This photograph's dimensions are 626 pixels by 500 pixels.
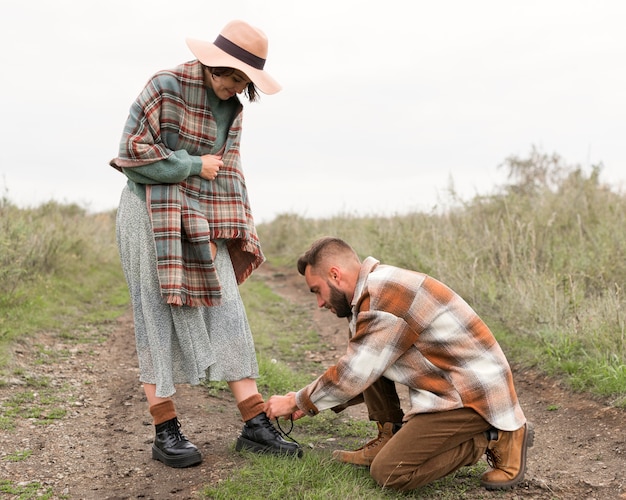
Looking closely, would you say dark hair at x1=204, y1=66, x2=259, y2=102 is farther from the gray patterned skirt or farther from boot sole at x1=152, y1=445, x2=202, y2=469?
boot sole at x1=152, y1=445, x2=202, y2=469

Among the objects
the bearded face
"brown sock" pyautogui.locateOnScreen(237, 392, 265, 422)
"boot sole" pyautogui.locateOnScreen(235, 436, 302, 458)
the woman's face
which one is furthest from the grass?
the woman's face

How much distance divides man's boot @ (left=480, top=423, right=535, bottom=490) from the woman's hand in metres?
1.82

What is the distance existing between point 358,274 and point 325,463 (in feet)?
3.04

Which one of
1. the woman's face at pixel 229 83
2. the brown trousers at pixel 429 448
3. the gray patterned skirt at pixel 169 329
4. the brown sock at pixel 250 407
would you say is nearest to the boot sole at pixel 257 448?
the brown sock at pixel 250 407

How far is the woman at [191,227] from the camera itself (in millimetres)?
3262

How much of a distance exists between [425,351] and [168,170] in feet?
4.75

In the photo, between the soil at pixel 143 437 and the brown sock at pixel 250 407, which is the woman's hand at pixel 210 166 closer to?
the brown sock at pixel 250 407

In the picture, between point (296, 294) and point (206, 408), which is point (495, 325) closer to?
point (206, 408)

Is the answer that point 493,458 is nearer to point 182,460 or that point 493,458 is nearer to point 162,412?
point 182,460

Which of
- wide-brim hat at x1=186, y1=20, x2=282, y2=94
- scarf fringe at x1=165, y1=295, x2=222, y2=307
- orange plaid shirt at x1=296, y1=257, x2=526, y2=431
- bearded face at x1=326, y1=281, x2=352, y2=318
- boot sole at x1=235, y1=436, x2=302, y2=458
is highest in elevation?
wide-brim hat at x1=186, y1=20, x2=282, y2=94

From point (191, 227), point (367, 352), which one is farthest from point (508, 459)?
point (191, 227)

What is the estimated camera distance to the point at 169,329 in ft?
11.3

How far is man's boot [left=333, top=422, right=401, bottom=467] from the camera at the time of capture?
3.31m

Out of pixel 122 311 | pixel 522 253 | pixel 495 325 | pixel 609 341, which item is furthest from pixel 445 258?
pixel 122 311
